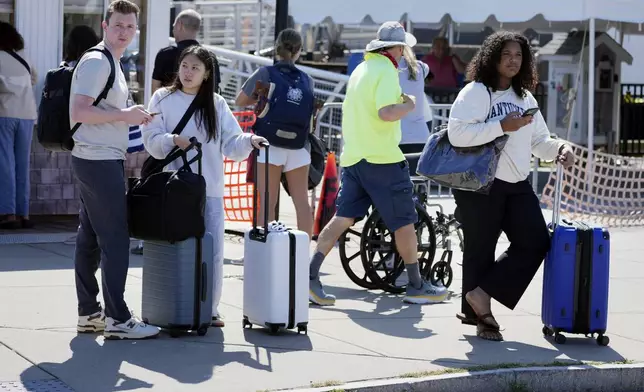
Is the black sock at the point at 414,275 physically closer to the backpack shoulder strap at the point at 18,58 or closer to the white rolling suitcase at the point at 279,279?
the white rolling suitcase at the point at 279,279

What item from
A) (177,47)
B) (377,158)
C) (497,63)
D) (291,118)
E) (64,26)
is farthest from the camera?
(64,26)

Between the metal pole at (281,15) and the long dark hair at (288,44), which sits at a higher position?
the metal pole at (281,15)

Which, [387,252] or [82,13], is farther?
[82,13]

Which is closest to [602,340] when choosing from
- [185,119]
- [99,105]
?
[185,119]

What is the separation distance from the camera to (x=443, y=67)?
18516 millimetres

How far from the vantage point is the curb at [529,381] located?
5.89 m

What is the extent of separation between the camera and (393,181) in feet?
26.1

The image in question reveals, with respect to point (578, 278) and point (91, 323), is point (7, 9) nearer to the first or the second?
point (91, 323)

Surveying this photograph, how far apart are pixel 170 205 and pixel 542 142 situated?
2.26 m

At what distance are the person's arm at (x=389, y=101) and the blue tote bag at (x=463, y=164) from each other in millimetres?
681

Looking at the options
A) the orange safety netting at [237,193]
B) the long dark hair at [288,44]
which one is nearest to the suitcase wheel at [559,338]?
the long dark hair at [288,44]

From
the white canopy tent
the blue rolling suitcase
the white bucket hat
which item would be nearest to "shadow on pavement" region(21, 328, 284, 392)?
the blue rolling suitcase

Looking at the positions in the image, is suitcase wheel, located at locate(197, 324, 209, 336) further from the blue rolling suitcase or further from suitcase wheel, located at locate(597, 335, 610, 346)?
suitcase wheel, located at locate(597, 335, 610, 346)

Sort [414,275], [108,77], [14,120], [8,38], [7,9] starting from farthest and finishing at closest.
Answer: [7,9]
[14,120]
[8,38]
[414,275]
[108,77]
